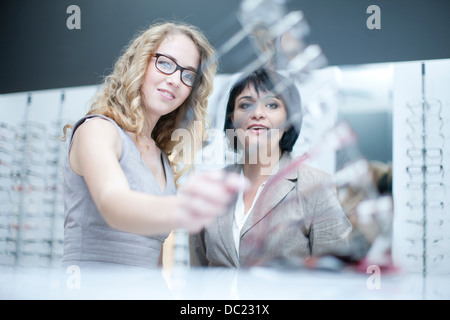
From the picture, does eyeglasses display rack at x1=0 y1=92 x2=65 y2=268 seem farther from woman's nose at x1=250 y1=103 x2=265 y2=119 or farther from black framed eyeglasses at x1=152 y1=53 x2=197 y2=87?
woman's nose at x1=250 y1=103 x2=265 y2=119

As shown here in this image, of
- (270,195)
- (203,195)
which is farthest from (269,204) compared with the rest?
(203,195)

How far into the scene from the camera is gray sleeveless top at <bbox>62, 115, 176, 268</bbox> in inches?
36.9

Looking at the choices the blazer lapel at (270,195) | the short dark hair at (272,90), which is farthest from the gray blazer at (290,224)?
the short dark hair at (272,90)

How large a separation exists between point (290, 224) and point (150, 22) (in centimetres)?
80

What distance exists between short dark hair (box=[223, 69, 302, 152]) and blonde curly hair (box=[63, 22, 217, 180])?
8 cm

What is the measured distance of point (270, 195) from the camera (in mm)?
1146

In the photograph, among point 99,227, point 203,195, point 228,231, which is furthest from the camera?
point 228,231

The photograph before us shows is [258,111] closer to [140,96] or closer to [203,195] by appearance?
[140,96]

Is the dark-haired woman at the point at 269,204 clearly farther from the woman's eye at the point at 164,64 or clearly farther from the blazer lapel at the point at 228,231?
the woman's eye at the point at 164,64

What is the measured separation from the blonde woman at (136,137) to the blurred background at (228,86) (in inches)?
3.9

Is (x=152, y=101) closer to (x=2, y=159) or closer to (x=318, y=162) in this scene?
(x=318, y=162)

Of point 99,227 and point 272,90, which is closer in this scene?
point 99,227

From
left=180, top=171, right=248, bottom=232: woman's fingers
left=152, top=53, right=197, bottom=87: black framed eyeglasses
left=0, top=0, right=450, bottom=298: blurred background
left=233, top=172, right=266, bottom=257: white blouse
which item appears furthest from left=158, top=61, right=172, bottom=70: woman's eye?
left=180, top=171, right=248, bottom=232: woman's fingers

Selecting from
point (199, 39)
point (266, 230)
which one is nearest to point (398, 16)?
point (199, 39)
